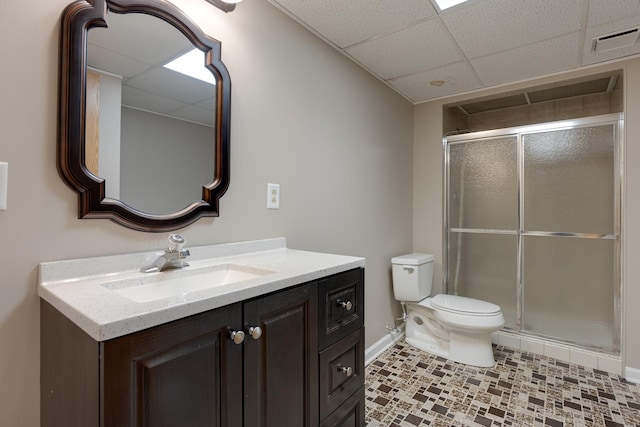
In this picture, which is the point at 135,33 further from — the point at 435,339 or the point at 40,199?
the point at 435,339

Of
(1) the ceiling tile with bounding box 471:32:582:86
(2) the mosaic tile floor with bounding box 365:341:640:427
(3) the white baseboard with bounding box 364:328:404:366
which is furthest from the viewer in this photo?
(3) the white baseboard with bounding box 364:328:404:366

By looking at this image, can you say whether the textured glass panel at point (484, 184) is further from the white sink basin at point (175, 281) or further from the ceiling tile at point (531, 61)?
the white sink basin at point (175, 281)

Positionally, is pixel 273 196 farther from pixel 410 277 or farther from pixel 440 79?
pixel 440 79

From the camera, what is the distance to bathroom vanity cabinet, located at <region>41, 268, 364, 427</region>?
2.17 feet

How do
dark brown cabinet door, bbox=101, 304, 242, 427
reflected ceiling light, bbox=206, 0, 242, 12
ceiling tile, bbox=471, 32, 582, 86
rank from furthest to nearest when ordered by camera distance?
1. ceiling tile, bbox=471, 32, 582, 86
2. reflected ceiling light, bbox=206, 0, 242, 12
3. dark brown cabinet door, bbox=101, 304, 242, 427

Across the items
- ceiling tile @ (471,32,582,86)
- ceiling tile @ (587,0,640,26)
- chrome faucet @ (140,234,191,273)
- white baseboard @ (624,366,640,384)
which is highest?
ceiling tile @ (471,32,582,86)

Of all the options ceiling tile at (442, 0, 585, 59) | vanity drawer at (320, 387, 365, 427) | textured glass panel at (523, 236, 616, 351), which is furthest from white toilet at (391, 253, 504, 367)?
ceiling tile at (442, 0, 585, 59)

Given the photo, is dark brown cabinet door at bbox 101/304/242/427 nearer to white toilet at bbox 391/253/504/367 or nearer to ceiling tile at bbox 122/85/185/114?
ceiling tile at bbox 122/85/185/114

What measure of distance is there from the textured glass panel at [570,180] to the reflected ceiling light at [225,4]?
2442 mm

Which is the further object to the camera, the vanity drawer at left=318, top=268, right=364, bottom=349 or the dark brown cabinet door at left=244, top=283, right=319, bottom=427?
the vanity drawer at left=318, top=268, right=364, bottom=349

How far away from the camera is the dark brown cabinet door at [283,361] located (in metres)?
0.90

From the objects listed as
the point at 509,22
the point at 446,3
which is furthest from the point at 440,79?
the point at 446,3

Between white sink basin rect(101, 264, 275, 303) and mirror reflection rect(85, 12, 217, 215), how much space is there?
10.1 inches

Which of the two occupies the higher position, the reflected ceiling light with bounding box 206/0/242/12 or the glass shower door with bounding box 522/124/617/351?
the reflected ceiling light with bounding box 206/0/242/12
